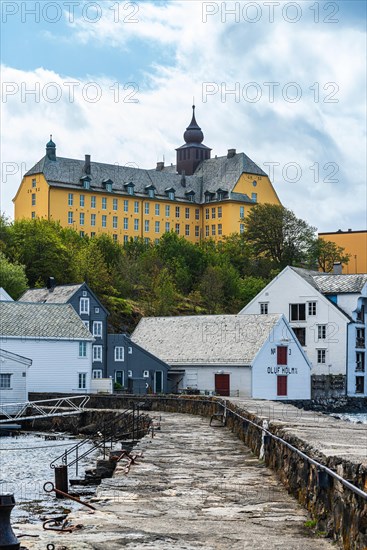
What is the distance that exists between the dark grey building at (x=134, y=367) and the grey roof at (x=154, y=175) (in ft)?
182

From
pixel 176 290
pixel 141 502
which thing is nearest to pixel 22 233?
pixel 176 290

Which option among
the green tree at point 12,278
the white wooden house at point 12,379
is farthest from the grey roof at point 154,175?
the white wooden house at point 12,379

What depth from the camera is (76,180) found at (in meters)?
131

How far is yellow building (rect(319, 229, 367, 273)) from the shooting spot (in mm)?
127750

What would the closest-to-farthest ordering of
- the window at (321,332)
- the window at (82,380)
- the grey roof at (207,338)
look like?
the window at (82,380) < the grey roof at (207,338) < the window at (321,332)

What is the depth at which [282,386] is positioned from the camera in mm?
74312

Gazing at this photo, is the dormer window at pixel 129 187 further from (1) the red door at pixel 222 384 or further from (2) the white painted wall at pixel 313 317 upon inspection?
(1) the red door at pixel 222 384

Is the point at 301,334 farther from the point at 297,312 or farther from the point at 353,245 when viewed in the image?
the point at 353,245

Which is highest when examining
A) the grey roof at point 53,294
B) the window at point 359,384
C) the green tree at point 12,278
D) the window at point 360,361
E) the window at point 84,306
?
the green tree at point 12,278

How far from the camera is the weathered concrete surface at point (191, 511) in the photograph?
11.6m

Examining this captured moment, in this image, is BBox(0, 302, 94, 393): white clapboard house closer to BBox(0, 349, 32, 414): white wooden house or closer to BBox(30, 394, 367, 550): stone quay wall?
BBox(0, 349, 32, 414): white wooden house

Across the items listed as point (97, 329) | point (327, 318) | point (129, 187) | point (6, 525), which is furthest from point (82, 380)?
point (129, 187)

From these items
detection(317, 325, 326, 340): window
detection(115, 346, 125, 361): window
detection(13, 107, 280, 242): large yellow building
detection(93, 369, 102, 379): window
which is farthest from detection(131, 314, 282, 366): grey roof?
detection(13, 107, 280, 242): large yellow building

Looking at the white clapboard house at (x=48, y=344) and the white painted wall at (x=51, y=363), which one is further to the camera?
the white clapboard house at (x=48, y=344)
